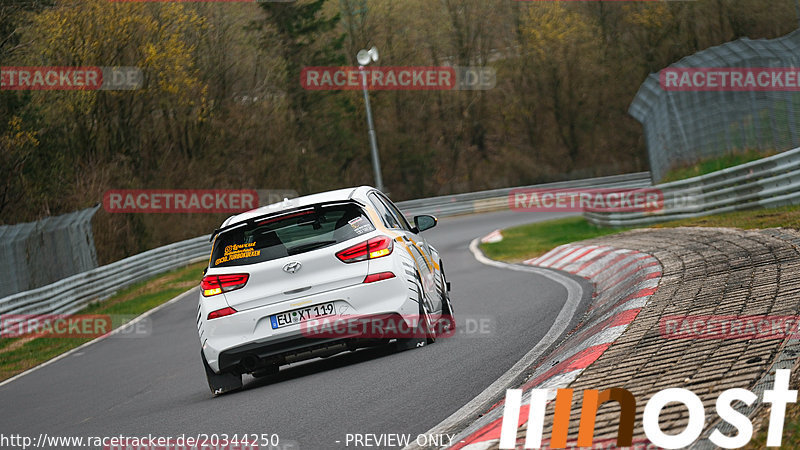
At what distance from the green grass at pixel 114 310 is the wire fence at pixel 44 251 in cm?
129

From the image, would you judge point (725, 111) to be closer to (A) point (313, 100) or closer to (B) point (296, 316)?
(B) point (296, 316)

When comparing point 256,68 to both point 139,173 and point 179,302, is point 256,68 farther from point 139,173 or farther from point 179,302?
point 179,302

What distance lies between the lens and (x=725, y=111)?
20969mm

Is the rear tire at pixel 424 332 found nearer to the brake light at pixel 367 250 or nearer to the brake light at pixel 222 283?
the brake light at pixel 367 250

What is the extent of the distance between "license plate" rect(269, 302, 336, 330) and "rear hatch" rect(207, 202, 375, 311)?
12 cm

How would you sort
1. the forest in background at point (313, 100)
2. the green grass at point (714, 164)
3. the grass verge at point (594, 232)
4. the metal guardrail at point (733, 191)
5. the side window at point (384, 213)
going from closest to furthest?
1. the grass verge at point (594, 232)
2. the side window at point (384, 213)
3. the metal guardrail at point (733, 191)
4. the green grass at point (714, 164)
5. the forest in background at point (313, 100)

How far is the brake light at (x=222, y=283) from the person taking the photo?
8805mm

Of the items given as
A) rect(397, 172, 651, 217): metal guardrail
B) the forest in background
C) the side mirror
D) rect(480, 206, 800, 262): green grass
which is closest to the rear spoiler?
the side mirror

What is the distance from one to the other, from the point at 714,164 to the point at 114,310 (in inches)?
558

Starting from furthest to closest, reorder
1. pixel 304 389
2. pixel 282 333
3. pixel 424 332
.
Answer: pixel 424 332 → pixel 282 333 → pixel 304 389

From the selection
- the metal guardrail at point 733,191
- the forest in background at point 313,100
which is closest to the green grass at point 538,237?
the metal guardrail at point 733,191

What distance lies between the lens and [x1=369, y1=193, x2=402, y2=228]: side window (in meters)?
9.64

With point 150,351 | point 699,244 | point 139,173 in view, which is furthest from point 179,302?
point 139,173

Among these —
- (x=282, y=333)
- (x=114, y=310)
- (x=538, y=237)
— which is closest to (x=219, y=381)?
(x=282, y=333)
